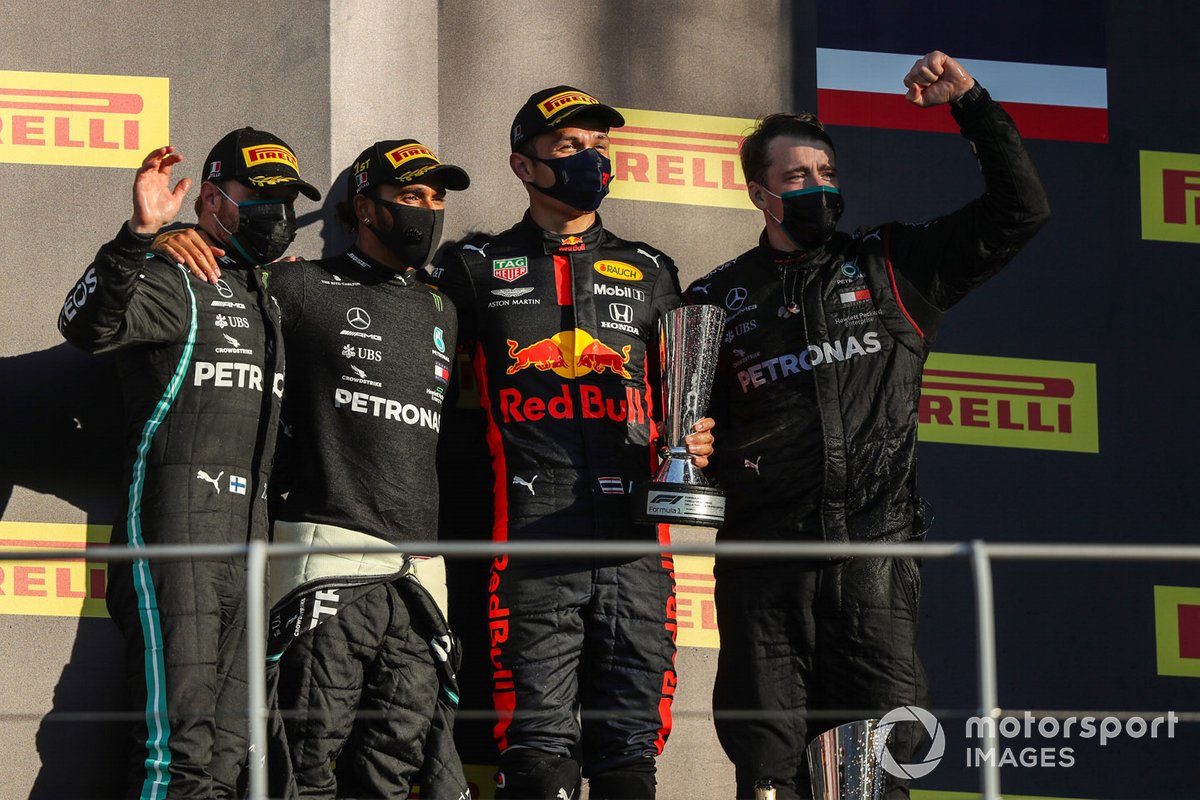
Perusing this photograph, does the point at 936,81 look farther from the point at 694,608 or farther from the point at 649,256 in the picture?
the point at 694,608

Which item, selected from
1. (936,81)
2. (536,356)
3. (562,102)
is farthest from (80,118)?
(936,81)

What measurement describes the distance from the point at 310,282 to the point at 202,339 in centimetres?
29

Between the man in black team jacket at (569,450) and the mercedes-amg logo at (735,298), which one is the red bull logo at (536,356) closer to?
the man in black team jacket at (569,450)

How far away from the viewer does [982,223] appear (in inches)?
123

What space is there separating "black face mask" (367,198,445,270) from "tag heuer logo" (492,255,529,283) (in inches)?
6.3

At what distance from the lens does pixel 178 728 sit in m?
2.86

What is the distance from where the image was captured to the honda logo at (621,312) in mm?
3385

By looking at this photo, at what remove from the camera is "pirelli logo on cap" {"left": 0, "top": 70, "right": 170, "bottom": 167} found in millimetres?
3727

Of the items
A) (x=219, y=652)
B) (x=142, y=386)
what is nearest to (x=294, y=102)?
(x=142, y=386)

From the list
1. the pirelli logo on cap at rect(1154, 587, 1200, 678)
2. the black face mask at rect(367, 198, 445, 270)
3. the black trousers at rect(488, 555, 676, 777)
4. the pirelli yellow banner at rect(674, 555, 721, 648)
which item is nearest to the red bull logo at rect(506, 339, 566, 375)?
the black face mask at rect(367, 198, 445, 270)

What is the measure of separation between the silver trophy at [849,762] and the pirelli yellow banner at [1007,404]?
125 centimetres

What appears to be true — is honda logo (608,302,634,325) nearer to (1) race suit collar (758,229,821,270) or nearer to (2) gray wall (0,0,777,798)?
(1) race suit collar (758,229,821,270)

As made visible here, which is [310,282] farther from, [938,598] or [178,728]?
[938,598]

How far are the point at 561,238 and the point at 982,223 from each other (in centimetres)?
89
